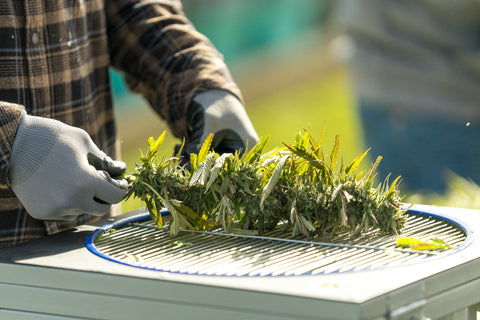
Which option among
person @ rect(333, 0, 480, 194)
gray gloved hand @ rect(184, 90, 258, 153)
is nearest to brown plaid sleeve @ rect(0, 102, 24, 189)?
gray gloved hand @ rect(184, 90, 258, 153)

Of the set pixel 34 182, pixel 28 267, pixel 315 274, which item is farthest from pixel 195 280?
pixel 34 182

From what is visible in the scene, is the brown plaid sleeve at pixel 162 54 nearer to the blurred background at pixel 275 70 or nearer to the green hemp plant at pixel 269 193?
the green hemp plant at pixel 269 193

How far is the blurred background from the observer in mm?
7902

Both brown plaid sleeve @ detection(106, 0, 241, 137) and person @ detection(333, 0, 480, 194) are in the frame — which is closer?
brown plaid sleeve @ detection(106, 0, 241, 137)

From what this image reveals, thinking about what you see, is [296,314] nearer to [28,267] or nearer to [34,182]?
[28,267]

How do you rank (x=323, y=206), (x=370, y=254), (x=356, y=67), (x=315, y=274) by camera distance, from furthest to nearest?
(x=356, y=67) < (x=323, y=206) < (x=370, y=254) < (x=315, y=274)

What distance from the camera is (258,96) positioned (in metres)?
9.45

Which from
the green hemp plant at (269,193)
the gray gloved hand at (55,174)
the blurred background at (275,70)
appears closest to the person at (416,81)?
the green hemp plant at (269,193)

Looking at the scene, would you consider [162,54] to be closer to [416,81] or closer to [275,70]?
[416,81]

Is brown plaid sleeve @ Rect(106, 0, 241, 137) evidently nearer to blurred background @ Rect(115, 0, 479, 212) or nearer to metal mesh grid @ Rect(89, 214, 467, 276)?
metal mesh grid @ Rect(89, 214, 467, 276)

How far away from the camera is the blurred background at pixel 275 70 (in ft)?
25.9

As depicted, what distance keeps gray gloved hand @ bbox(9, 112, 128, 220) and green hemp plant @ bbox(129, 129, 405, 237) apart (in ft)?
0.24

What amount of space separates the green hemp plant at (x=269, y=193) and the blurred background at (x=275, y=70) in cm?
582

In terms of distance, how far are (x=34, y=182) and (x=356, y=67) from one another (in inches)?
109
